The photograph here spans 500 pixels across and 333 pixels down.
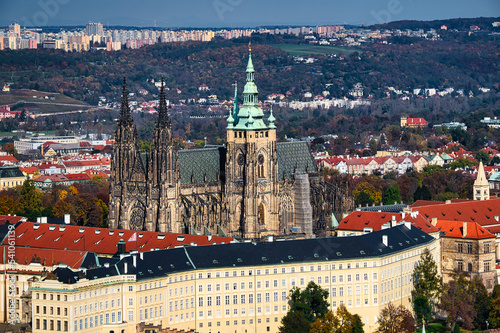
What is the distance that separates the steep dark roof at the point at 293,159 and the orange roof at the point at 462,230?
18249 millimetres

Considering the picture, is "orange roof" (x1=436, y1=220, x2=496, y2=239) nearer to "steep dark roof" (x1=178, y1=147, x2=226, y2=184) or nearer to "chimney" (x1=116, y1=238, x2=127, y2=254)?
"steep dark roof" (x1=178, y1=147, x2=226, y2=184)

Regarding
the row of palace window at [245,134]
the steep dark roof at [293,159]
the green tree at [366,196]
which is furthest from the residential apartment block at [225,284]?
the green tree at [366,196]

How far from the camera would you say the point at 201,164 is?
147 meters

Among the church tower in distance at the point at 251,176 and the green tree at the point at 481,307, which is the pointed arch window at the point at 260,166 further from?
the green tree at the point at 481,307

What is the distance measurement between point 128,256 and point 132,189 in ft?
96.9

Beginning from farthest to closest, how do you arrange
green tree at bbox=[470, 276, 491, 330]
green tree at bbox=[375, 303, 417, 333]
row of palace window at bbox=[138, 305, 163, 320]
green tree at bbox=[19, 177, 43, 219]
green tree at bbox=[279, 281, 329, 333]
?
green tree at bbox=[19, 177, 43, 219] < green tree at bbox=[470, 276, 491, 330] < green tree at bbox=[279, 281, 329, 333] < green tree at bbox=[375, 303, 417, 333] < row of palace window at bbox=[138, 305, 163, 320]

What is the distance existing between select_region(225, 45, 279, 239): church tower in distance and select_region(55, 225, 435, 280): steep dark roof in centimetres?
2066

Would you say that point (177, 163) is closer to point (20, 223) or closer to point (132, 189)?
point (132, 189)

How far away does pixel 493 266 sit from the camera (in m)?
140

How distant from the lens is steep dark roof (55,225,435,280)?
114 metres

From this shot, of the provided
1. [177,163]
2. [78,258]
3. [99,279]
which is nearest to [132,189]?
[177,163]

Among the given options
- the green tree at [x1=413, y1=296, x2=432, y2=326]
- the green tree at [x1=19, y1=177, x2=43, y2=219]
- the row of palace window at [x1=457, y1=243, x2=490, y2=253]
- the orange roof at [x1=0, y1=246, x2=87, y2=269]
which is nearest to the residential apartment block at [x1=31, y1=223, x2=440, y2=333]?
the green tree at [x1=413, y1=296, x2=432, y2=326]

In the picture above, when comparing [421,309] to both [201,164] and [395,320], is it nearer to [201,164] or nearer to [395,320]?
[395,320]

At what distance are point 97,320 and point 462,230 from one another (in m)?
48.7
